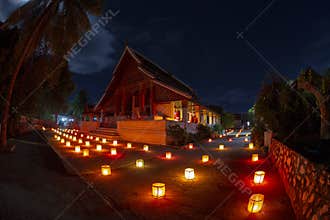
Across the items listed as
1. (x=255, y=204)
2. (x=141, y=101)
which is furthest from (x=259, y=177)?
(x=141, y=101)

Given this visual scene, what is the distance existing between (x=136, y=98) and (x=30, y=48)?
10.1 metres

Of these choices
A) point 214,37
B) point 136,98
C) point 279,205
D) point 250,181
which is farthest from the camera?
point 214,37

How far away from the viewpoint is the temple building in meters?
13.7

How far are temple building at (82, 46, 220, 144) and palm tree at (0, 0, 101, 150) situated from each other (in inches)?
232

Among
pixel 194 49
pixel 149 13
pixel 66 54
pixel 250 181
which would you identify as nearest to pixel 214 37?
pixel 194 49

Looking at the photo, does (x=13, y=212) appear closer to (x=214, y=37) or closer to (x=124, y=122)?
(x=124, y=122)

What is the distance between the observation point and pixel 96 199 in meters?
3.95

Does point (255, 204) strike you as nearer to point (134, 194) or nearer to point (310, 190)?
point (310, 190)

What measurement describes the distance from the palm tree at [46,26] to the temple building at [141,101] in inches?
232

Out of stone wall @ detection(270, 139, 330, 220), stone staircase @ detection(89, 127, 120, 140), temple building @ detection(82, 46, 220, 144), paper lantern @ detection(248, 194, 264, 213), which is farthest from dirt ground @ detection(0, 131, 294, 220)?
stone staircase @ detection(89, 127, 120, 140)

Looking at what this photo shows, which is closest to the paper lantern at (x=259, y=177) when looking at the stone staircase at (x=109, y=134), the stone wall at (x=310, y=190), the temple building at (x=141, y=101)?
the stone wall at (x=310, y=190)


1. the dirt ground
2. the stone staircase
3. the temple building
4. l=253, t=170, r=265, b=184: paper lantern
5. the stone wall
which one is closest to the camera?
the stone wall

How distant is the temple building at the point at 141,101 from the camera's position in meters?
13.7

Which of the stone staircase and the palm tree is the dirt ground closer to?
the palm tree
